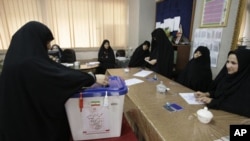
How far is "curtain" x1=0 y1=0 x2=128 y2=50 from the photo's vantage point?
386 cm

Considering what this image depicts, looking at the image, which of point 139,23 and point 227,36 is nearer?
point 227,36

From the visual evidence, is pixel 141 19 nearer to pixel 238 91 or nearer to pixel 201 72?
pixel 201 72

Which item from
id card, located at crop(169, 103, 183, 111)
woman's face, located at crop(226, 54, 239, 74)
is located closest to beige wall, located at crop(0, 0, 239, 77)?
woman's face, located at crop(226, 54, 239, 74)

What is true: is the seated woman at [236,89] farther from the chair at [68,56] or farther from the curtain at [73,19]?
the curtain at [73,19]

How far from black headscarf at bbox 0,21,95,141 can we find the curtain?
12.0 ft

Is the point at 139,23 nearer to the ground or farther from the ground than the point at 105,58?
farther from the ground

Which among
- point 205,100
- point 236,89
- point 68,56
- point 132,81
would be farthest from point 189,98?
point 68,56

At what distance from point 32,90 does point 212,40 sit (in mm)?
2325

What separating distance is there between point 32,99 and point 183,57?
8.25 feet

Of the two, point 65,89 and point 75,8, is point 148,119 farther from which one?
point 75,8

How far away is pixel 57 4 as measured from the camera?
13.4 feet

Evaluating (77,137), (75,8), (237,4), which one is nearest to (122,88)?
(77,137)

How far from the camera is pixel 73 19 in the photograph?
4.28 m

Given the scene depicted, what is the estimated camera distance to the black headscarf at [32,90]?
0.81m
